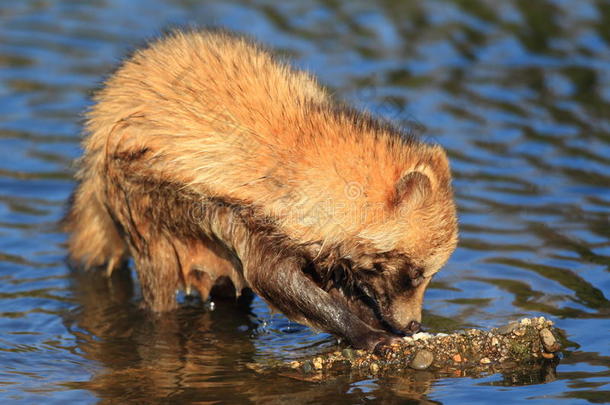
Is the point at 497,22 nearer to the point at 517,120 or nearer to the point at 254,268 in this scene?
the point at 517,120

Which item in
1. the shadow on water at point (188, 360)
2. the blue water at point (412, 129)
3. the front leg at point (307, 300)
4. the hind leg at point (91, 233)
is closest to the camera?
the shadow on water at point (188, 360)

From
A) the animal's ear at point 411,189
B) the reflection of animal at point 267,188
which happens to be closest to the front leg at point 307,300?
the reflection of animal at point 267,188

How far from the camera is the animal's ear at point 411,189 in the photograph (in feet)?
25.5

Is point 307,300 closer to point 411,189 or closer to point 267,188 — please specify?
point 267,188

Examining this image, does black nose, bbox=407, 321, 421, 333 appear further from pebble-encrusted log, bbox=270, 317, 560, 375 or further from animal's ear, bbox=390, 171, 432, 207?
animal's ear, bbox=390, 171, 432, 207

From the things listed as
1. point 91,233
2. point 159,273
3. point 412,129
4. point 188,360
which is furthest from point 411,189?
point 91,233

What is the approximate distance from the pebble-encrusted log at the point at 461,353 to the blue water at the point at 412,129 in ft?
0.50

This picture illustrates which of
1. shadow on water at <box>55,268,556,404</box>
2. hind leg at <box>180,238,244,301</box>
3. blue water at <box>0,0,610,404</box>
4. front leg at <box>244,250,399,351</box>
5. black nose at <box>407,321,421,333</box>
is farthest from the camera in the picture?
hind leg at <box>180,238,244,301</box>

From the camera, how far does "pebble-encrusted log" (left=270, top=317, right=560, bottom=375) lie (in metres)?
7.82

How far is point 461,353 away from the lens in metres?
7.86

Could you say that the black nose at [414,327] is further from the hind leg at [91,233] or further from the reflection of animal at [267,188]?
the hind leg at [91,233]

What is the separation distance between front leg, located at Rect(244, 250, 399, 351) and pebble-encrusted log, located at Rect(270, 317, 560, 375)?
18 cm

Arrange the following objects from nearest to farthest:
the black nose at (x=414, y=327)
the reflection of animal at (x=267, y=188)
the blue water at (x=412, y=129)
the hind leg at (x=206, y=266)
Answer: the blue water at (x=412, y=129) < the reflection of animal at (x=267, y=188) < the black nose at (x=414, y=327) < the hind leg at (x=206, y=266)

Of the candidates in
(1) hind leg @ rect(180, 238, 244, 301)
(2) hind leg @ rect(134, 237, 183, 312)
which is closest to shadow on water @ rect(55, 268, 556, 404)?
(2) hind leg @ rect(134, 237, 183, 312)
